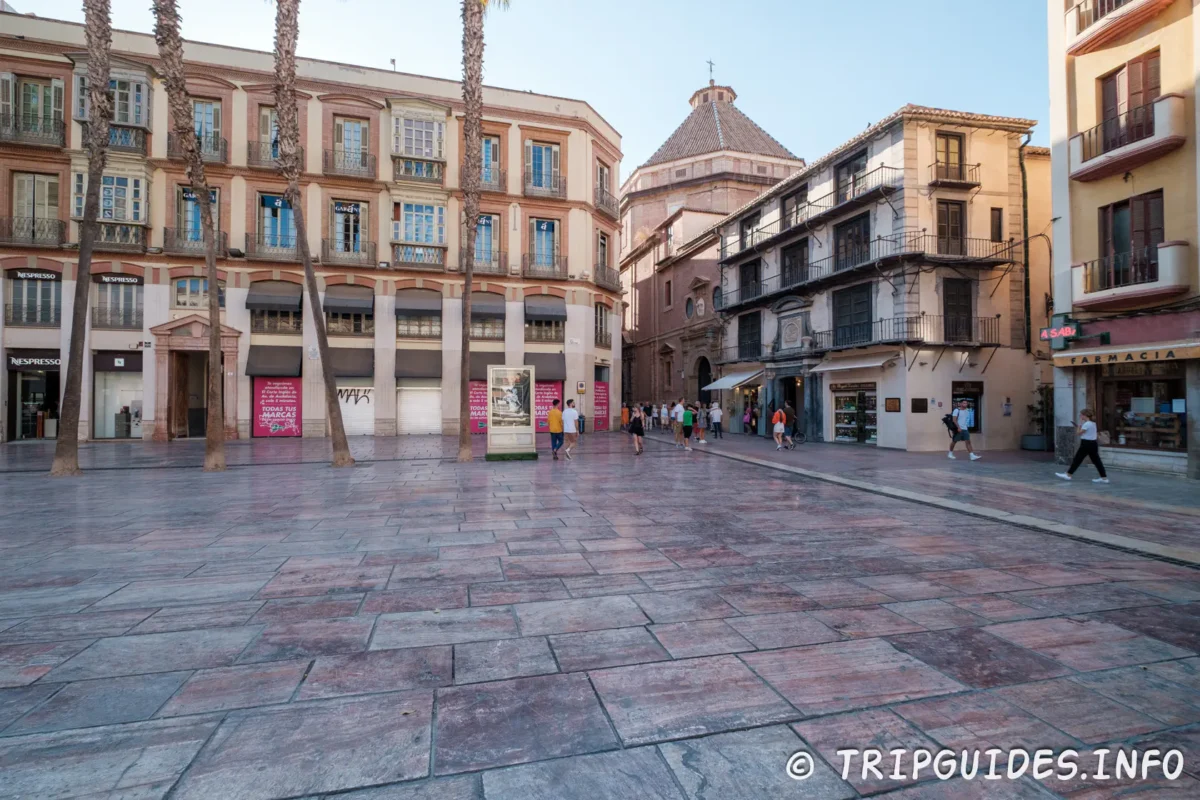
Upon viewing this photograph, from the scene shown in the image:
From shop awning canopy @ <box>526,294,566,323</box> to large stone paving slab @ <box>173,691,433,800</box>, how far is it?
25.5 m

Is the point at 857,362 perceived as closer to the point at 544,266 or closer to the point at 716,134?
the point at 544,266

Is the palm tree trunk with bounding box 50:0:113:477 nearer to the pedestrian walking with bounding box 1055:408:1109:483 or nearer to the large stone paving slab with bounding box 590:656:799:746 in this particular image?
the large stone paving slab with bounding box 590:656:799:746

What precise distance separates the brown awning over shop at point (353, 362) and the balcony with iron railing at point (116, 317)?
7.54m

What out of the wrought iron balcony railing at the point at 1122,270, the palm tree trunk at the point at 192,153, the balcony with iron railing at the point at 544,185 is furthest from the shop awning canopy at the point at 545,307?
the wrought iron balcony railing at the point at 1122,270

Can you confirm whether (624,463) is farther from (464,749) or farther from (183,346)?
(183,346)

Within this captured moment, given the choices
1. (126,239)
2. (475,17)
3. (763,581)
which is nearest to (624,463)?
(763,581)

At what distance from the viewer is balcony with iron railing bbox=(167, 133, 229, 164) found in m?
24.4

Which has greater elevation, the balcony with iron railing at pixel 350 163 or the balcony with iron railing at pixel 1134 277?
the balcony with iron railing at pixel 350 163

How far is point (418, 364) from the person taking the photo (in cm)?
2659

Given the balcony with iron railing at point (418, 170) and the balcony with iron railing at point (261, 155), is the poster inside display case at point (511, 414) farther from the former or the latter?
the balcony with iron railing at point (261, 155)

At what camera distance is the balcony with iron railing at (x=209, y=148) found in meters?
24.4

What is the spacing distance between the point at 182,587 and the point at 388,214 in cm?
2460

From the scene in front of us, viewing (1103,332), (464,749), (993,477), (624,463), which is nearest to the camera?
(464,749)

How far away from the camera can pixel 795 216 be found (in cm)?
2700
